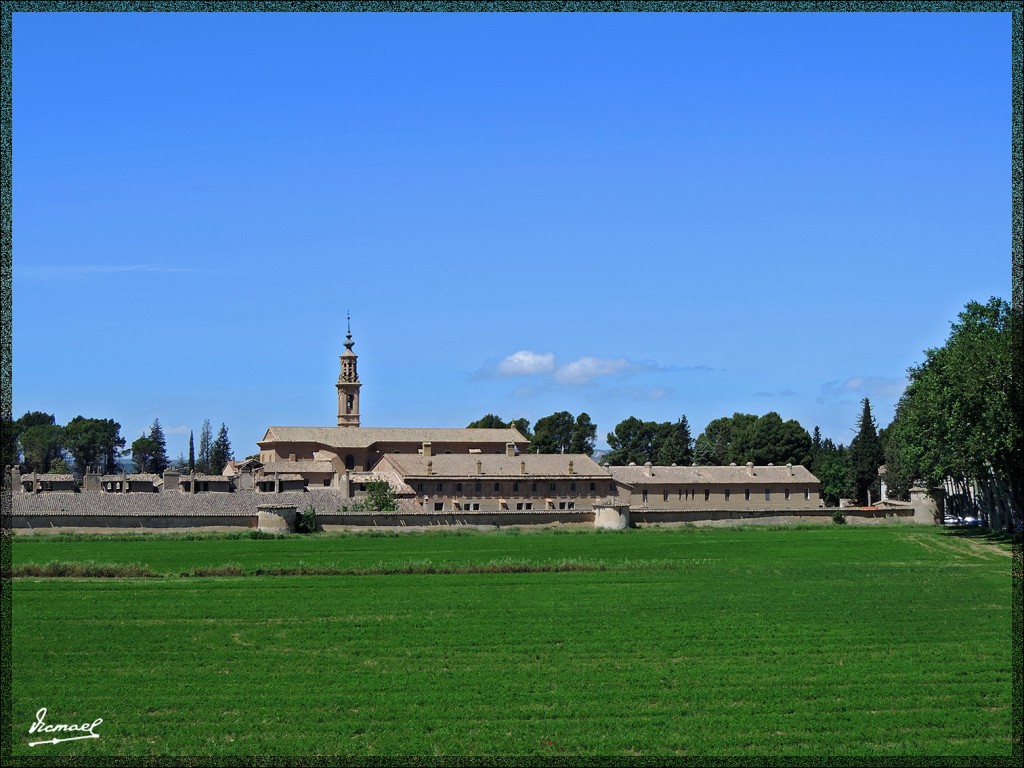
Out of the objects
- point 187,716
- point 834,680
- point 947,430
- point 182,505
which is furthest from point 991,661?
point 182,505

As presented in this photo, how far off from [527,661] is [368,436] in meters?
92.4

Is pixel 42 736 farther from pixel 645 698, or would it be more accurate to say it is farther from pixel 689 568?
pixel 689 568

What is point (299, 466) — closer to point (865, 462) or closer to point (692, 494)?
point (692, 494)

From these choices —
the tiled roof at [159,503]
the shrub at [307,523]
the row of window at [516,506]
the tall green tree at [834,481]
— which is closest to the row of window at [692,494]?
the row of window at [516,506]

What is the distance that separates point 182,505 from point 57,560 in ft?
75.3

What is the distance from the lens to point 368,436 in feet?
388

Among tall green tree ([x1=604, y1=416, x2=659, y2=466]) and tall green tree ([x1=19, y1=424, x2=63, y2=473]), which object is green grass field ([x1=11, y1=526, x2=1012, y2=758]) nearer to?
tall green tree ([x1=604, y1=416, x2=659, y2=466])

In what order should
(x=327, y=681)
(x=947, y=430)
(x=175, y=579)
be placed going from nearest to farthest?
(x=327, y=681) → (x=175, y=579) → (x=947, y=430)

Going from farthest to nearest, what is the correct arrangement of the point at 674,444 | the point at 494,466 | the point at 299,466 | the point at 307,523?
the point at 674,444
the point at 299,466
the point at 494,466
the point at 307,523

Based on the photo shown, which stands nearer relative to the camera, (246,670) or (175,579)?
(246,670)

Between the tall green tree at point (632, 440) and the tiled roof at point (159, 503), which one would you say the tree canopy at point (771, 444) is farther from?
the tiled roof at point (159, 503)

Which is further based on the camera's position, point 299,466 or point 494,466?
point 299,466

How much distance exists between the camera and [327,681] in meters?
24.6

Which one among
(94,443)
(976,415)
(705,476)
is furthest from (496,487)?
(94,443)
